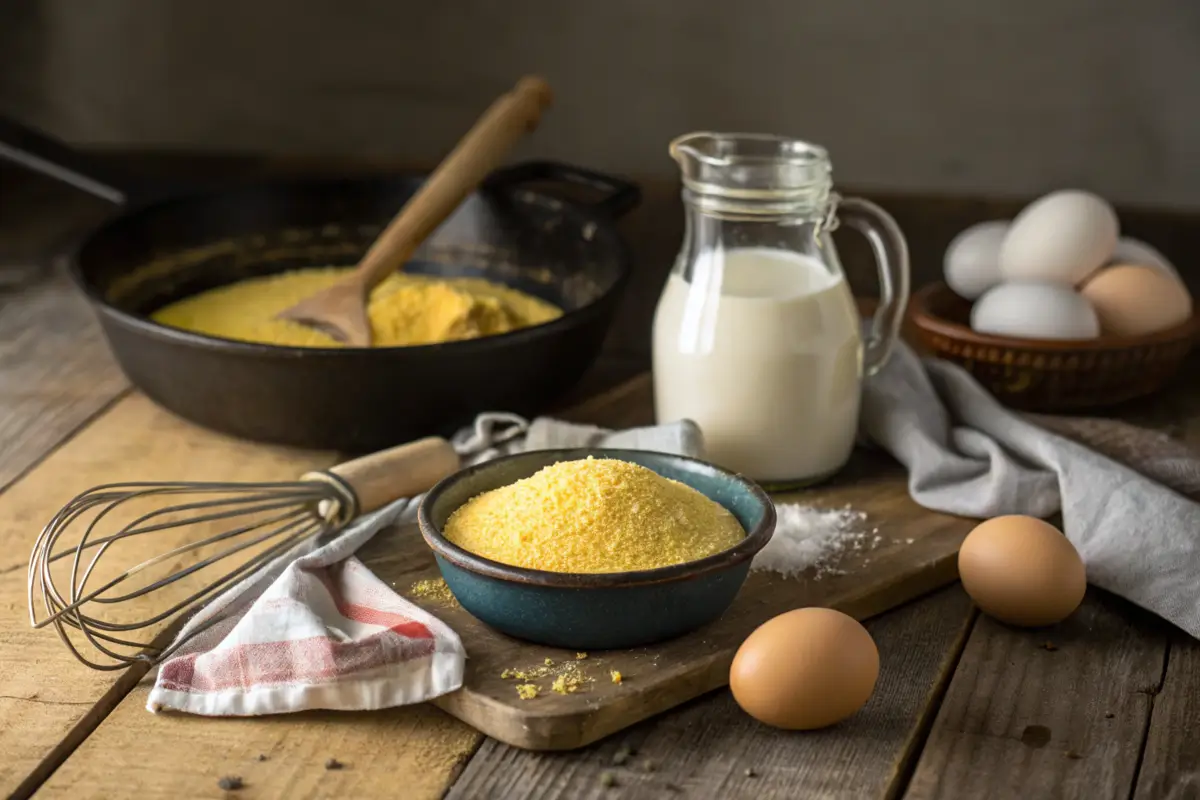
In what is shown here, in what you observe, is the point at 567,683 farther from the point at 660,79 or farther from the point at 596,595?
the point at 660,79

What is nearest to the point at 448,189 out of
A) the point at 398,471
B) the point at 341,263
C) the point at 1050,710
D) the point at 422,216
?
the point at 422,216

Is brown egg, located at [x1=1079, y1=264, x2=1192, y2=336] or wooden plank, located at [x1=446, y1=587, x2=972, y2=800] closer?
wooden plank, located at [x1=446, y1=587, x2=972, y2=800]

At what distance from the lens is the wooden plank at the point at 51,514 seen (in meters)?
0.97

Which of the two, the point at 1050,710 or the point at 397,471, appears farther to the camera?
the point at 397,471

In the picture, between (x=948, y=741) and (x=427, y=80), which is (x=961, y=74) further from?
(x=948, y=741)

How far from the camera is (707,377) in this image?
1321mm

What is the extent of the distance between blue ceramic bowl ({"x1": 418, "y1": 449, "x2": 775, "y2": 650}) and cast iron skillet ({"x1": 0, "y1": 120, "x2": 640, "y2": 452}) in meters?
0.30

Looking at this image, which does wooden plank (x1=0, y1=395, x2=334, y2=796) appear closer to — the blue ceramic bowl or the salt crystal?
the blue ceramic bowl

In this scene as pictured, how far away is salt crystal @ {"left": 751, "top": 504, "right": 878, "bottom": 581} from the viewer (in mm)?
1190

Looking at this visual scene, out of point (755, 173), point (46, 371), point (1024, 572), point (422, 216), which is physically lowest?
point (46, 371)

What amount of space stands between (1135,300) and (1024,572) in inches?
21.0

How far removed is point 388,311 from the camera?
155cm

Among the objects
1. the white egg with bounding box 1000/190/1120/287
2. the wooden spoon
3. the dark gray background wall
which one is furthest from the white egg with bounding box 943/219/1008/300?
the wooden spoon

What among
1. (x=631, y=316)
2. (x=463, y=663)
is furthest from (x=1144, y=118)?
(x=463, y=663)
